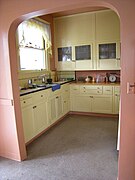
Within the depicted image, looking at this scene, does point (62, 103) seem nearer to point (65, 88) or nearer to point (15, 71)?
point (65, 88)

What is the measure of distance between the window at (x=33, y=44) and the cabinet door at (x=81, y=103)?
1.21 meters

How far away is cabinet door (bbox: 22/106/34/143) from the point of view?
2720 millimetres

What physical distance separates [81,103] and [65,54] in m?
1.44

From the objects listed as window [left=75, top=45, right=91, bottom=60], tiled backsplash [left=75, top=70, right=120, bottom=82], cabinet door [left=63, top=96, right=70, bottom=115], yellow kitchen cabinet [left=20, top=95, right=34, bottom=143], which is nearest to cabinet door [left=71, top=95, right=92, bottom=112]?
cabinet door [left=63, top=96, right=70, bottom=115]

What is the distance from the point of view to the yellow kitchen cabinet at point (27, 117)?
8.86 ft

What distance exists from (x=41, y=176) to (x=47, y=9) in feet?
6.66

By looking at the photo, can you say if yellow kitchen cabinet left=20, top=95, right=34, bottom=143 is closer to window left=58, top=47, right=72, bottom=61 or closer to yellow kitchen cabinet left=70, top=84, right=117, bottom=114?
yellow kitchen cabinet left=70, top=84, right=117, bottom=114

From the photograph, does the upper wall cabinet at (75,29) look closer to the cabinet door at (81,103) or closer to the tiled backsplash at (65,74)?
the tiled backsplash at (65,74)

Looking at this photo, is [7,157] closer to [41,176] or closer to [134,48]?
[41,176]

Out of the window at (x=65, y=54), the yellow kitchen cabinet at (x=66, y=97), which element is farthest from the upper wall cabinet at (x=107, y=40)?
the yellow kitchen cabinet at (x=66, y=97)

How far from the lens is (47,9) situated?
1.91 m

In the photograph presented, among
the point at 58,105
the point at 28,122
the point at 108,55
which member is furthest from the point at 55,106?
the point at 108,55

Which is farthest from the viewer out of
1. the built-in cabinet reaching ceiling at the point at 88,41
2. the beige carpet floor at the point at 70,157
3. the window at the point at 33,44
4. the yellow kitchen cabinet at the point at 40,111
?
the built-in cabinet reaching ceiling at the point at 88,41

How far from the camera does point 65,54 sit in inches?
182
